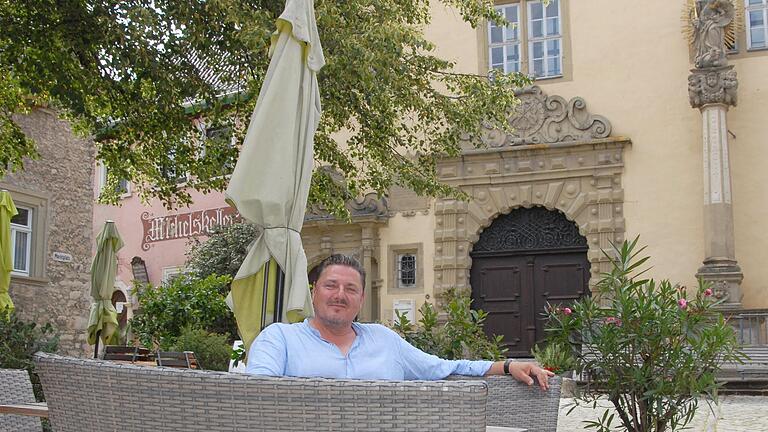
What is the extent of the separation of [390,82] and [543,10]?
25.0 feet

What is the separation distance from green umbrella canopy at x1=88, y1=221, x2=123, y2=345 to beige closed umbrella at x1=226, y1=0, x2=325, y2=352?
8.02m

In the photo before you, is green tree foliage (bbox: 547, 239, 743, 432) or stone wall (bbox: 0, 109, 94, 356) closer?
green tree foliage (bbox: 547, 239, 743, 432)

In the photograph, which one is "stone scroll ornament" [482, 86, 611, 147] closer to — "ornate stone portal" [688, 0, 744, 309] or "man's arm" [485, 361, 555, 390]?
→ "ornate stone portal" [688, 0, 744, 309]

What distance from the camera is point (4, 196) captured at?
41.9 ft

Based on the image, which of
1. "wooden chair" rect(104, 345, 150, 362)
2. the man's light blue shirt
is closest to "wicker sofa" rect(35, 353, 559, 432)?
the man's light blue shirt

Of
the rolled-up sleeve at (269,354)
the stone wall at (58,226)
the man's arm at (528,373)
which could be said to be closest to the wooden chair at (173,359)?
the rolled-up sleeve at (269,354)

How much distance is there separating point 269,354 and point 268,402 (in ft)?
3.37

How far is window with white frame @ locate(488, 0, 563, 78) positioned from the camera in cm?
1725

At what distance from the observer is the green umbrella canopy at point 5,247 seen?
40.3 ft

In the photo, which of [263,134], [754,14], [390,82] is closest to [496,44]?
[754,14]

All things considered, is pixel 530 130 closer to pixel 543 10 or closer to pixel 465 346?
pixel 543 10

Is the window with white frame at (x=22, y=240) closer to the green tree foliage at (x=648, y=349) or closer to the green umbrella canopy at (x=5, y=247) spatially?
the green umbrella canopy at (x=5, y=247)

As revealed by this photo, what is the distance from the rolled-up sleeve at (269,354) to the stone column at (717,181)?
12.8 meters

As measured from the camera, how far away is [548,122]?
16953mm
